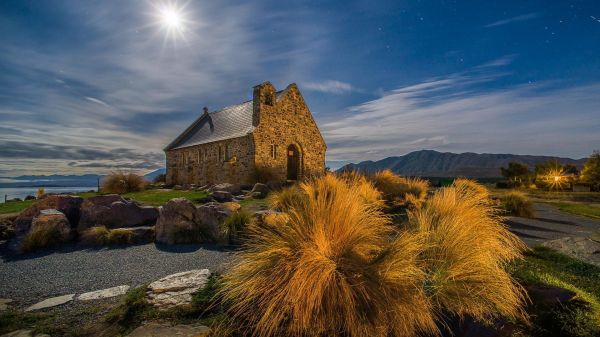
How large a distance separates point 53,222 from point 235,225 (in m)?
4.16

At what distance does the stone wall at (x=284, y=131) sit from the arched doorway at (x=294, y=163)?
241mm

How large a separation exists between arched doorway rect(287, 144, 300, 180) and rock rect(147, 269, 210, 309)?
17.4 metres

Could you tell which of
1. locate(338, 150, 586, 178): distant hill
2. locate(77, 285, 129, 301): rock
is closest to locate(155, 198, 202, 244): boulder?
locate(77, 285, 129, 301): rock

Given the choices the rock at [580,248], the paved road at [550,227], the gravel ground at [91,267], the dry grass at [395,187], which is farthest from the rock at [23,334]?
the dry grass at [395,187]

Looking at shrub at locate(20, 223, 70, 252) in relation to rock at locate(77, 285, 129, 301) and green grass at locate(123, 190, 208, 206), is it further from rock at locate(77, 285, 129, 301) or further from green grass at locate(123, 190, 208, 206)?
green grass at locate(123, 190, 208, 206)

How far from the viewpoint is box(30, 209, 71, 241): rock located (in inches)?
257

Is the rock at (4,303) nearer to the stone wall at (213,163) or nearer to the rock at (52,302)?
the rock at (52,302)

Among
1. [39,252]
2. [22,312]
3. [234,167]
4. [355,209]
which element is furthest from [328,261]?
[234,167]

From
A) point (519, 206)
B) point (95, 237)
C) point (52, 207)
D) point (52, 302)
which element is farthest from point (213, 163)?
point (52, 302)

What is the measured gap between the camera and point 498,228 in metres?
3.83

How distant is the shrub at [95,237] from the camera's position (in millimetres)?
6453

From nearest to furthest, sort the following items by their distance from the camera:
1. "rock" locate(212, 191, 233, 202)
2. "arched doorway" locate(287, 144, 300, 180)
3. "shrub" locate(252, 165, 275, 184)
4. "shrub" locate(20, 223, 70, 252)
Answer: "shrub" locate(20, 223, 70, 252)
"rock" locate(212, 191, 233, 202)
"shrub" locate(252, 165, 275, 184)
"arched doorway" locate(287, 144, 300, 180)

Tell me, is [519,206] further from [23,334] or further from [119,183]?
[119,183]

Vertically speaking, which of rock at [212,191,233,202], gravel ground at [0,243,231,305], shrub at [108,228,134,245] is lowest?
gravel ground at [0,243,231,305]
